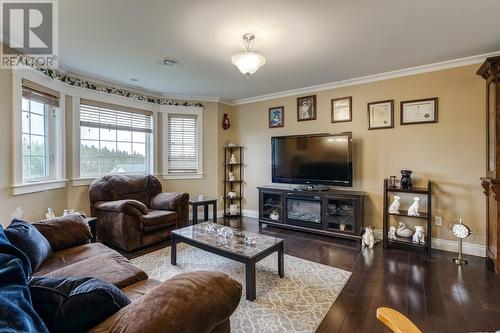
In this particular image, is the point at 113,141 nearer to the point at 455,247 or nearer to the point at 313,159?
the point at 313,159

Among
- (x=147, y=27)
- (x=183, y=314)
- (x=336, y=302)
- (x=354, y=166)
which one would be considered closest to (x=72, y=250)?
(x=183, y=314)

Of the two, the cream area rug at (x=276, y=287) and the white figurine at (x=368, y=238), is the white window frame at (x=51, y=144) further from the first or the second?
the white figurine at (x=368, y=238)

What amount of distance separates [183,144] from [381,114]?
3.60m

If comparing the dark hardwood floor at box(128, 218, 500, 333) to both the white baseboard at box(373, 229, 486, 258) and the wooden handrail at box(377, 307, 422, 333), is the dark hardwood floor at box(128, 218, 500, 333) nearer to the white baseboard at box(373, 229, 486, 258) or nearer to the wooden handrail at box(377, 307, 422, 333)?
the white baseboard at box(373, 229, 486, 258)

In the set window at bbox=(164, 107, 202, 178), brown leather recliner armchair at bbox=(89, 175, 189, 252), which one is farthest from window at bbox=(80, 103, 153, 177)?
brown leather recliner armchair at bbox=(89, 175, 189, 252)

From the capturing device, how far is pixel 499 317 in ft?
6.13

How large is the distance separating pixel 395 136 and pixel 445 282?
1.99 metres

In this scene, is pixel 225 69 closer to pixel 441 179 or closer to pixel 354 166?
pixel 354 166

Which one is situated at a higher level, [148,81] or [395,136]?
[148,81]

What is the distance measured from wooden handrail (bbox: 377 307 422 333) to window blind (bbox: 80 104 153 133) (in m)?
4.43

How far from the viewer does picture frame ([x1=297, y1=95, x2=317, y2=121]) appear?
432 centimetres

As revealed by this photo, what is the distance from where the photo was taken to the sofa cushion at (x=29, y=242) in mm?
1651

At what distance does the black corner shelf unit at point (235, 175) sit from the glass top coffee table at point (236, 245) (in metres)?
2.25

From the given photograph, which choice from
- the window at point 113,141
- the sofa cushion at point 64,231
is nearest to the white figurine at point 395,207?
the sofa cushion at point 64,231
